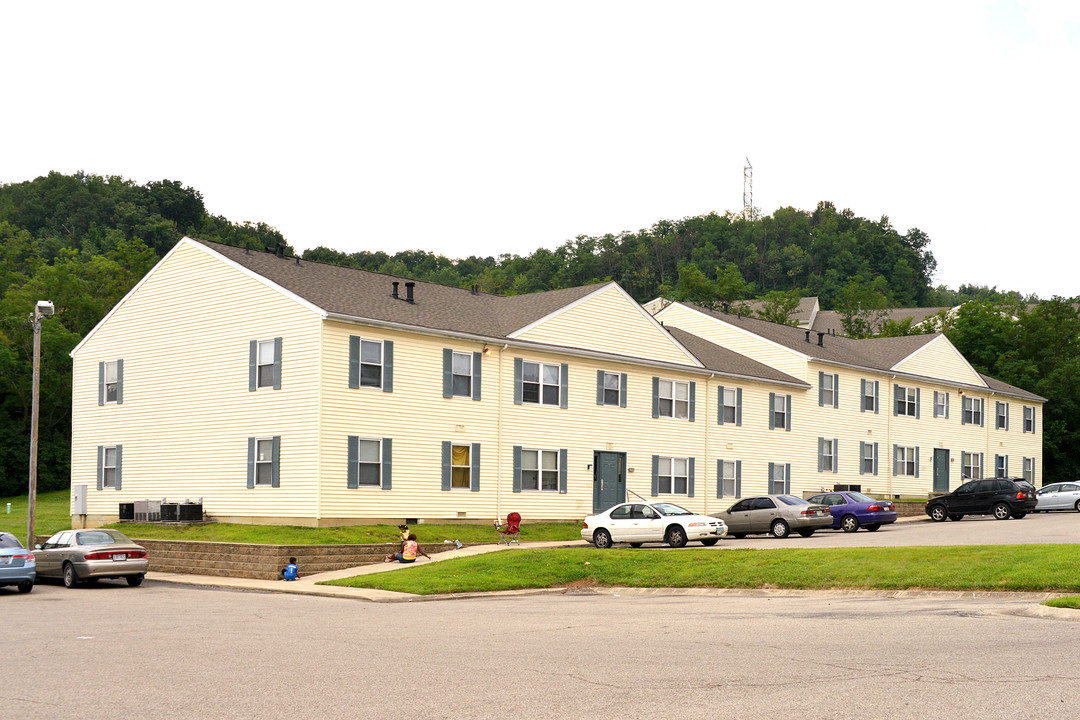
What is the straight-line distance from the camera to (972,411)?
6266 cm

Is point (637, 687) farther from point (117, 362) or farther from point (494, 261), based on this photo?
point (494, 261)

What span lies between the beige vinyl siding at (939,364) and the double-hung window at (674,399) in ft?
55.9

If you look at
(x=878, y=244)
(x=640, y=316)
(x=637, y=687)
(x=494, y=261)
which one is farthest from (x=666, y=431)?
(x=878, y=244)

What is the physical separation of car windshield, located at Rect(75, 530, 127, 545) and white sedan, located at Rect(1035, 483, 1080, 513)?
38990 millimetres

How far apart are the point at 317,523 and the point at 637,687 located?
22.5 metres

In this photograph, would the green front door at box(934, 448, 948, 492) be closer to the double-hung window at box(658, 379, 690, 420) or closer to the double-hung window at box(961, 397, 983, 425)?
the double-hung window at box(961, 397, 983, 425)

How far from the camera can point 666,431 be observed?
4353 cm

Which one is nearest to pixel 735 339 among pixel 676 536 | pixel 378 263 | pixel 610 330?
pixel 610 330

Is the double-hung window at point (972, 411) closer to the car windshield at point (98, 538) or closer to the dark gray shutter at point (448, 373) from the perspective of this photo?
the dark gray shutter at point (448, 373)

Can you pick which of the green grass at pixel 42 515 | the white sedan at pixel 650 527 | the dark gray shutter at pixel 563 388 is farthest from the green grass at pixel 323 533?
the green grass at pixel 42 515

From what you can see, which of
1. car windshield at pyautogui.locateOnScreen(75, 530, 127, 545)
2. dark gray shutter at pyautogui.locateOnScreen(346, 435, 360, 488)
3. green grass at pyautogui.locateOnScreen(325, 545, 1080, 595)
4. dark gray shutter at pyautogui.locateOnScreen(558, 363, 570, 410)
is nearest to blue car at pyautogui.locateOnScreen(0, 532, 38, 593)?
car windshield at pyautogui.locateOnScreen(75, 530, 127, 545)

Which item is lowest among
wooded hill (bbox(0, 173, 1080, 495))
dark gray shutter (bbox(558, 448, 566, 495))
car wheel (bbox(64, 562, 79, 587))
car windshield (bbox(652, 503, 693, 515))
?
car wheel (bbox(64, 562, 79, 587))

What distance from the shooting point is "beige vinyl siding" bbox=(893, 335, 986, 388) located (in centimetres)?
5809

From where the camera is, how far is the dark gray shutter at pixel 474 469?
119ft
